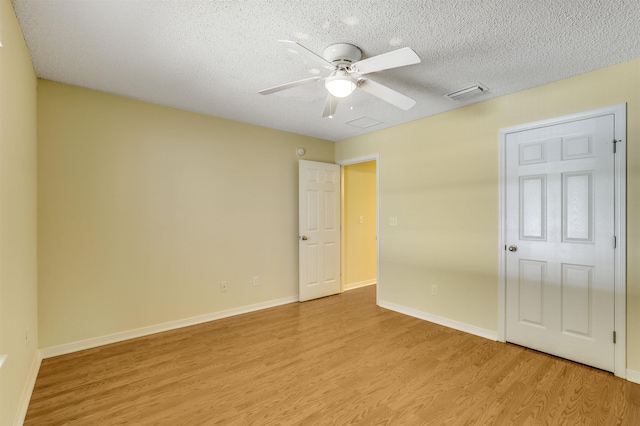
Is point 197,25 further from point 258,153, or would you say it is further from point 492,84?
point 492,84

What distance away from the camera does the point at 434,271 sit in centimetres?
367

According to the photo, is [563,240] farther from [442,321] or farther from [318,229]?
[318,229]

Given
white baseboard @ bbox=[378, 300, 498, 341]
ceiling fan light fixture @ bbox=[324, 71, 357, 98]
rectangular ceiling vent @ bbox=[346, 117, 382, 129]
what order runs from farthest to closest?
rectangular ceiling vent @ bbox=[346, 117, 382, 129]
white baseboard @ bbox=[378, 300, 498, 341]
ceiling fan light fixture @ bbox=[324, 71, 357, 98]

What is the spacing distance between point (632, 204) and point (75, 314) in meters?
4.92

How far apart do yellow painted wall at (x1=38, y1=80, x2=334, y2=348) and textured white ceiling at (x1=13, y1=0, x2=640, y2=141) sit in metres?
0.45

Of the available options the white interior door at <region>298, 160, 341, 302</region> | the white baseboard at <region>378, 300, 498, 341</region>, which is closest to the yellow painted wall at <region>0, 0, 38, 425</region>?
the white interior door at <region>298, 160, 341, 302</region>

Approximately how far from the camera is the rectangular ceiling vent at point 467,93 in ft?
9.41

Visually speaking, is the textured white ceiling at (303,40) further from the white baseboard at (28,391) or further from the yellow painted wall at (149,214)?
the white baseboard at (28,391)

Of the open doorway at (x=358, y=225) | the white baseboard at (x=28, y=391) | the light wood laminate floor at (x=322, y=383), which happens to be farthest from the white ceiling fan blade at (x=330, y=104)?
the white baseboard at (x=28, y=391)

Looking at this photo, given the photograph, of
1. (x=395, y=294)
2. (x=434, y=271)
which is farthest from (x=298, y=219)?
(x=434, y=271)

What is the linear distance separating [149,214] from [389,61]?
2.87m

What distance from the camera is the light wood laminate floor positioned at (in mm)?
1944

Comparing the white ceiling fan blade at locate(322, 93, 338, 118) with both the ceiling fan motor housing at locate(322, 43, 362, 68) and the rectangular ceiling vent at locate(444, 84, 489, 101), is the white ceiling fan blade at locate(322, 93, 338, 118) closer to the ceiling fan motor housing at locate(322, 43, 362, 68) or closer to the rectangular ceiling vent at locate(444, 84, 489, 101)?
the ceiling fan motor housing at locate(322, 43, 362, 68)

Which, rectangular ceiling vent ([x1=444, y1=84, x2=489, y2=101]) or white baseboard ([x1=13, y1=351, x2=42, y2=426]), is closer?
white baseboard ([x1=13, y1=351, x2=42, y2=426])
